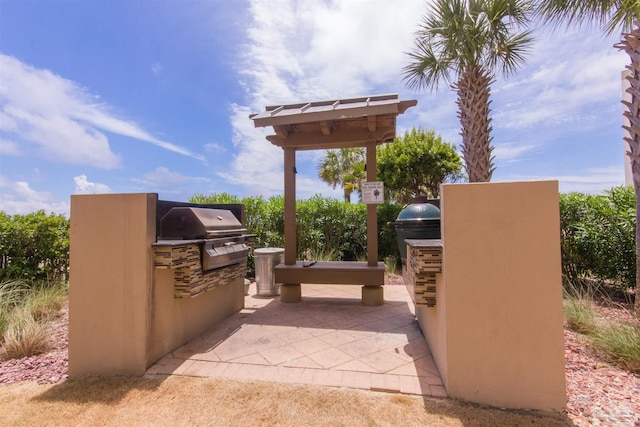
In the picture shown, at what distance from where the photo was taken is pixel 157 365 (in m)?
2.58

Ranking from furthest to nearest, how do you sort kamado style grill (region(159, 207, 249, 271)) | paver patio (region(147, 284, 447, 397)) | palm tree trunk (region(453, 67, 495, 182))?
palm tree trunk (region(453, 67, 495, 182))
kamado style grill (region(159, 207, 249, 271))
paver patio (region(147, 284, 447, 397))

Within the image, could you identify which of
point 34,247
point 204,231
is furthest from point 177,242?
point 34,247

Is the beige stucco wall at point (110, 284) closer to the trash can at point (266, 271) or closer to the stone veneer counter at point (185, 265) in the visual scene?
the stone veneer counter at point (185, 265)

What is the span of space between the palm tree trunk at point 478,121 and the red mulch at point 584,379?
13.3ft

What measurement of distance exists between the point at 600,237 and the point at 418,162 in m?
10.3

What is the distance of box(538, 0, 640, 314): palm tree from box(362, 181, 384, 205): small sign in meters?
3.23

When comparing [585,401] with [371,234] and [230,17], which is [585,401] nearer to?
[371,234]

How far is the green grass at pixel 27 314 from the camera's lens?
294cm

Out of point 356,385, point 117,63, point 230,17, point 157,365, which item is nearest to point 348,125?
point 230,17

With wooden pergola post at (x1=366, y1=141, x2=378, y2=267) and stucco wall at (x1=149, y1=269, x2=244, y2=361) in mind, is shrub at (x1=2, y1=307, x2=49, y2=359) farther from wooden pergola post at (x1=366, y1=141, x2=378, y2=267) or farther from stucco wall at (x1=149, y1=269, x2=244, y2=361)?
wooden pergola post at (x1=366, y1=141, x2=378, y2=267)

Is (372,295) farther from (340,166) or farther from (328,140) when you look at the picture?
(340,166)

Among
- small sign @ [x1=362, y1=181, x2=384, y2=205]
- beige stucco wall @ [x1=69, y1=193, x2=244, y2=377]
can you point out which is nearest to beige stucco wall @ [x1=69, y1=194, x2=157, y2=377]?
beige stucco wall @ [x1=69, y1=193, x2=244, y2=377]

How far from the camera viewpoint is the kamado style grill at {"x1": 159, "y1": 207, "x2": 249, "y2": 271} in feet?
10.3

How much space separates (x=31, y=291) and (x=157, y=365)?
326 cm
